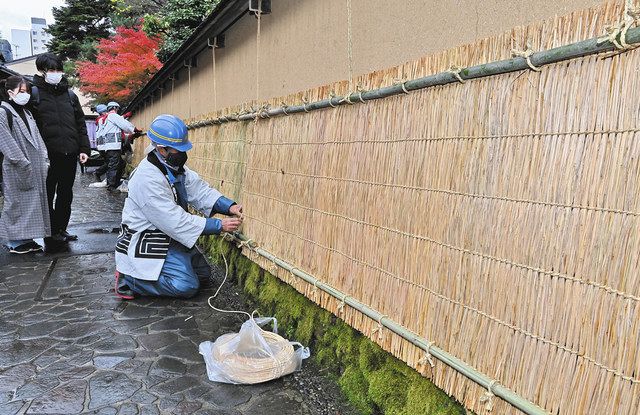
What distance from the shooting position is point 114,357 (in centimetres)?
397

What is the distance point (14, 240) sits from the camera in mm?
7285

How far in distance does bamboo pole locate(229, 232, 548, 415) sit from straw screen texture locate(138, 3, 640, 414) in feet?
0.11

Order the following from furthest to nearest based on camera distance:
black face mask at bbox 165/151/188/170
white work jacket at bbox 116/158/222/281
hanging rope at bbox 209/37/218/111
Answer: hanging rope at bbox 209/37/218/111 → black face mask at bbox 165/151/188/170 → white work jacket at bbox 116/158/222/281

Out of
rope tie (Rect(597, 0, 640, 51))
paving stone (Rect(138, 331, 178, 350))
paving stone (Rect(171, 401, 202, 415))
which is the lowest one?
paving stone (Rect(138, 331, 178, 350))

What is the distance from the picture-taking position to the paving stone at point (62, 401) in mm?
3146

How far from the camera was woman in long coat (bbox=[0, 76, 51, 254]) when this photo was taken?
21.7ft

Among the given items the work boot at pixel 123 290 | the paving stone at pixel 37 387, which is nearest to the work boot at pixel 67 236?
the work boot at pixel 123 290

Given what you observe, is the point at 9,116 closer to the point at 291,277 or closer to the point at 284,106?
the point at 284,106

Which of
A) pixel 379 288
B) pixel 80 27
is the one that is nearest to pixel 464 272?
pixel 379 288

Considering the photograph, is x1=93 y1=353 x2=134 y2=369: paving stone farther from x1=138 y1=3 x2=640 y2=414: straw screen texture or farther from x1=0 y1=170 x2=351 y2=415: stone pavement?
x1=138 y1=3 x2=640 y2=414: straw screen texture

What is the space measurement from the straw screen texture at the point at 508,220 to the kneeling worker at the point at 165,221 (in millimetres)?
2209

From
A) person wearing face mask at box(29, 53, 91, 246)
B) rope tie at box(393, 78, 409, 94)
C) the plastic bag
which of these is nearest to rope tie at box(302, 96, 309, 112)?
rope tie at box(393, 78, 409, 94)

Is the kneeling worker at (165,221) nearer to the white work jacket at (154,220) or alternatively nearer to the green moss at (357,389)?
the white work jacket at (154,220)

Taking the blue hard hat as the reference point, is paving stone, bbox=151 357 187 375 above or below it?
below
